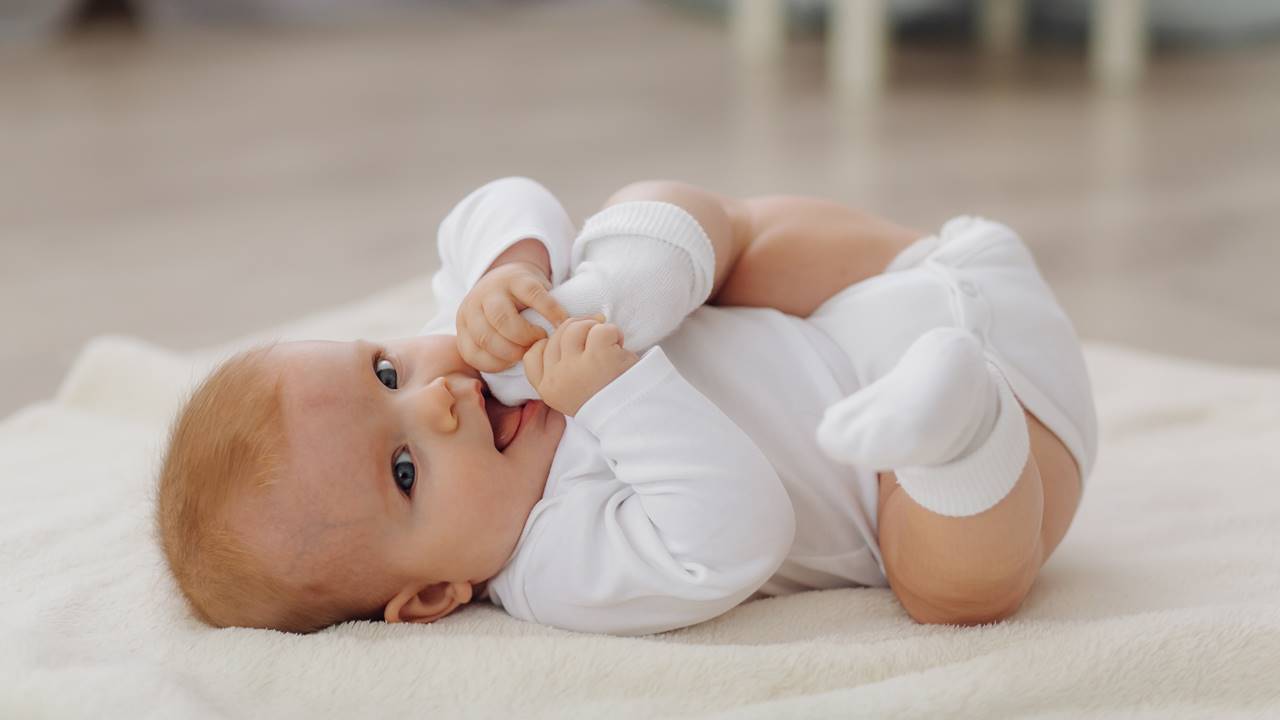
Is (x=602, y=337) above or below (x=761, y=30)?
above

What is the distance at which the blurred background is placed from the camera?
7.00 ft

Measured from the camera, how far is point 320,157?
3012mm

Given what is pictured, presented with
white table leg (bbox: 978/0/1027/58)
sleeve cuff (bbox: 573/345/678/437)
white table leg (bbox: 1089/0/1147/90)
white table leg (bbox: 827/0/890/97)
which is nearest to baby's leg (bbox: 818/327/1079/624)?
sleeve cuff (bbox: 573/345/678/437)

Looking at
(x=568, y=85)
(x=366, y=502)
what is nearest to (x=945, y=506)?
(x=366, y=502)

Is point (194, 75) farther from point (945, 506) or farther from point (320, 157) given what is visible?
point (945, 506)

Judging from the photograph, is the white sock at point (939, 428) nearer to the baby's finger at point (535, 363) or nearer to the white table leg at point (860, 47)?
the baby's finger at point (535, 363)

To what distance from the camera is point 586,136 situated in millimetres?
3102

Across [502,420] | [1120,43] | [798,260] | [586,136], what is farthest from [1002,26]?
[502,420]

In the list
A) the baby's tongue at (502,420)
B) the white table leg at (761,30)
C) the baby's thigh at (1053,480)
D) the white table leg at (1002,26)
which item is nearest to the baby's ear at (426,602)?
the baby's tongue at (502,420)

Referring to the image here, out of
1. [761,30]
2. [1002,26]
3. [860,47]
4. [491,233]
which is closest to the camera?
[491,233]

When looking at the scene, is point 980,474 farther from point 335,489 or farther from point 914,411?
point 335,489

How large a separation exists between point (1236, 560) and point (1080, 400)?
0.17 metres

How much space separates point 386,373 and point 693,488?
0.24 meters

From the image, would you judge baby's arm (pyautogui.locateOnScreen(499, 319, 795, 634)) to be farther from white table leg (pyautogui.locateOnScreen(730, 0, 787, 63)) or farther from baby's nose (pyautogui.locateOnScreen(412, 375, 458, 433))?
white table leg (pyautogui.locateOnScreen(730, 0, 787, 63))
